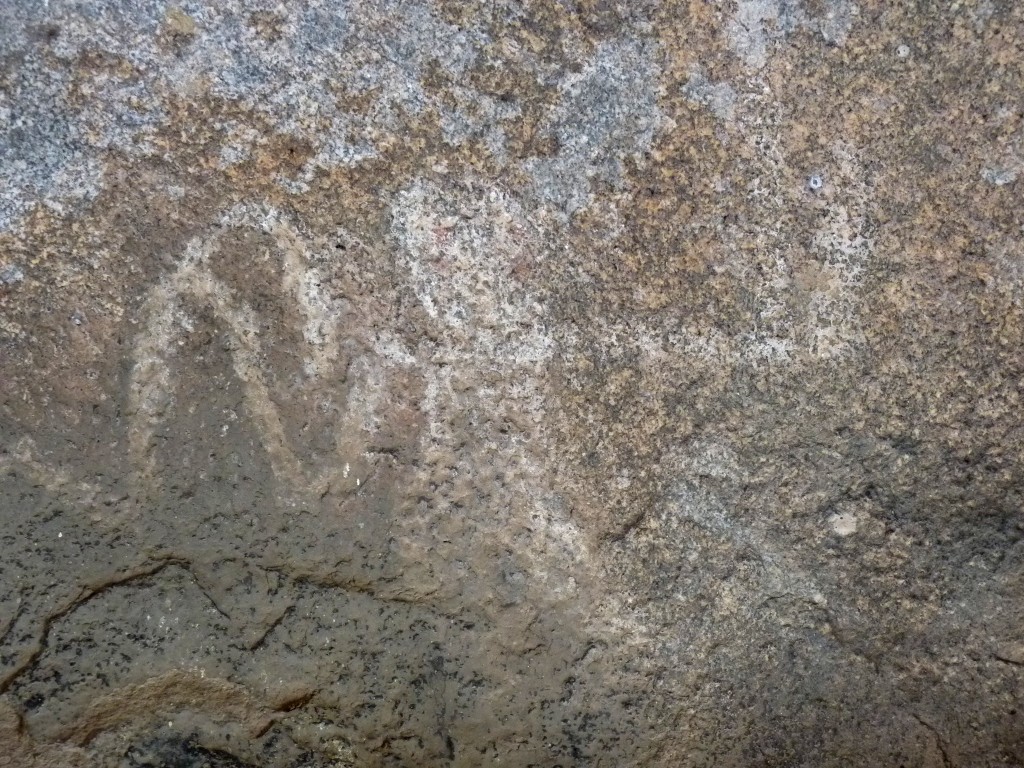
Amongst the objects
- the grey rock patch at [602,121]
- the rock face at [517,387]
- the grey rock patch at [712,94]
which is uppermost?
the grey rock patch at [712,94]

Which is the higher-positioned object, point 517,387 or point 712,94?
point 712,94

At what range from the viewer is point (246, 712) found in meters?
1.42

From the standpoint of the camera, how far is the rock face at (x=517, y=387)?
1.33 m

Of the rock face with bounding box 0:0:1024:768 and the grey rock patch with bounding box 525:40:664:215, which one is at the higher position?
the grey rock patch with bounding box 525:40:664:215

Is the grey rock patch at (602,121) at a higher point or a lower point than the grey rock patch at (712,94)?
lower

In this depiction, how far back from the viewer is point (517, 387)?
55.9 inches

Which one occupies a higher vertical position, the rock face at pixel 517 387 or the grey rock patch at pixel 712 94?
the grey rock patch at pixel 712 94

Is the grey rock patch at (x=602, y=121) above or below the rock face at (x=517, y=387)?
above

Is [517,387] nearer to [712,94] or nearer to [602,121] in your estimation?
[602,121]

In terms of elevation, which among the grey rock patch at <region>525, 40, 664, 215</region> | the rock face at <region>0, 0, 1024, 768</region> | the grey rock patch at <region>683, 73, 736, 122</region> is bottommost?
the rock face at <region>0, 0, 1024, 768</region>

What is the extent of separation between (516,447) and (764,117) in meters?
0.61

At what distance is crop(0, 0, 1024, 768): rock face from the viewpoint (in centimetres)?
133

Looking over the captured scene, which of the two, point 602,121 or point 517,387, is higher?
point 602,121

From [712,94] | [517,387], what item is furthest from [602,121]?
[517,387]
